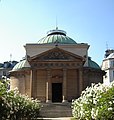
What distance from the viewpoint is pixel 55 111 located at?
35.3m

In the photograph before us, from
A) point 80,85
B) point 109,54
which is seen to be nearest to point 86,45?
point 80,85

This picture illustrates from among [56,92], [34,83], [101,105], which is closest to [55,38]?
[56,92]

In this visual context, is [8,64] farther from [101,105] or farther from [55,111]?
[101,105]

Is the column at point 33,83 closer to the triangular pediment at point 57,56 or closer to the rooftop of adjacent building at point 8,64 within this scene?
the triangular pediment at point 57,56

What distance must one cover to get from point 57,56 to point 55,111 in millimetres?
10243

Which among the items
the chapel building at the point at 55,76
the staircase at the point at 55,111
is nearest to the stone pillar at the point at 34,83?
the chapel building at the point at 55,76

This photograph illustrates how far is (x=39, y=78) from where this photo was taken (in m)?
44.3

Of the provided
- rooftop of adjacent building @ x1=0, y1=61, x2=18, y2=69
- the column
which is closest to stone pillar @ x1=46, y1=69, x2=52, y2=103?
the column

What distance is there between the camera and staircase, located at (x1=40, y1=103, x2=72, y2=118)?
34000 millimetres

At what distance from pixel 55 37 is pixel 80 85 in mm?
12679

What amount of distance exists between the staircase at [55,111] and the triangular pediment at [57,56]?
6888 millimetres

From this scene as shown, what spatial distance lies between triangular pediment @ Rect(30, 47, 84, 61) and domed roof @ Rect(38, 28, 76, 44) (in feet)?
23.7

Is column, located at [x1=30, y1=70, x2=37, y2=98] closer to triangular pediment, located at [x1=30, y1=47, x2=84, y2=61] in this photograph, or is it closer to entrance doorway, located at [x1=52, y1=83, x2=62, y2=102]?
triangular pediment, located at [x1=30, y1=47, x2=84, y2=61]

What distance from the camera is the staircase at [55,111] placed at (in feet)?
112
